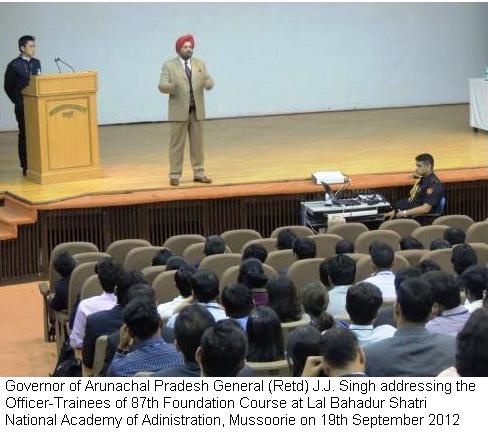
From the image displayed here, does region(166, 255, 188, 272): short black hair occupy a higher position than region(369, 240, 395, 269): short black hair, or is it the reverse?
region(369, 240, 395, 269): short black hair

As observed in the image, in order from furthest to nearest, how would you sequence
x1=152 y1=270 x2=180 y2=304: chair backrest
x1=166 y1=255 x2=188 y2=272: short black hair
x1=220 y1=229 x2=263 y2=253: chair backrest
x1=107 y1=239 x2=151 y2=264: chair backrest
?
x1=220 y1=229 x2=263 y2=253: chair backrest < x1=107 y1=239 x2=151 y2=264: chair backrest < x1=166 y1=255 x2=188 y2=272: short black hair < x1=152 y1=270 x2=180 y2=304: chair backrest

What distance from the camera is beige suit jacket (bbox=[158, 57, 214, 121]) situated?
27.8 feet

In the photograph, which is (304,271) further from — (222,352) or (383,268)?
(222,352)

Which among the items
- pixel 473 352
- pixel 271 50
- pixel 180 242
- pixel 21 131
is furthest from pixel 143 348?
pixel 271 50

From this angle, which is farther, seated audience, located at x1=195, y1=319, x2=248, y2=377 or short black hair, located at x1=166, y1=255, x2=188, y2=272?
short black hair, located at x1=166, y1=255, x2=188, y2=272

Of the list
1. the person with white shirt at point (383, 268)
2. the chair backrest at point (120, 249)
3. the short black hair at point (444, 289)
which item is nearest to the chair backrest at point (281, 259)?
the person with white shirt at point (383, 268)

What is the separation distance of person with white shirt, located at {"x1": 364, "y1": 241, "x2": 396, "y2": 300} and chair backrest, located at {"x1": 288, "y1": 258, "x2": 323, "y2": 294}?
0.31 m

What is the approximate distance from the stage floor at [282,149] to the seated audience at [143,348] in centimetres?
452

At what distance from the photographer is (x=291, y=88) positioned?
13.5 metres

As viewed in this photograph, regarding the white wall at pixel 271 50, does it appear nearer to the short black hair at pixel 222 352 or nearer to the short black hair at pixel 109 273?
the short black hair at pixel 109 273

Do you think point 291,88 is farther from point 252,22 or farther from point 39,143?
point 39,143

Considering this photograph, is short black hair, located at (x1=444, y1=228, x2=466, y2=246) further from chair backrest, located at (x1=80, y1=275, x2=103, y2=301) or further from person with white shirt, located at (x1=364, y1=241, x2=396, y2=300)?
chair backrest, located at (x1=80, y1=275, x2=103, y2=301)

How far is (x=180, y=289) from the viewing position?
508 centimetres

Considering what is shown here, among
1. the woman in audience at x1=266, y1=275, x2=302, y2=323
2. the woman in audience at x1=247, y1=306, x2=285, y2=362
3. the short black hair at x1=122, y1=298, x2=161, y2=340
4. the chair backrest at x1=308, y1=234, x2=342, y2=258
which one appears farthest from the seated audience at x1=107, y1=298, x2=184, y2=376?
the chair backrest at x1=308, y1=234, x2=342, y2=258
